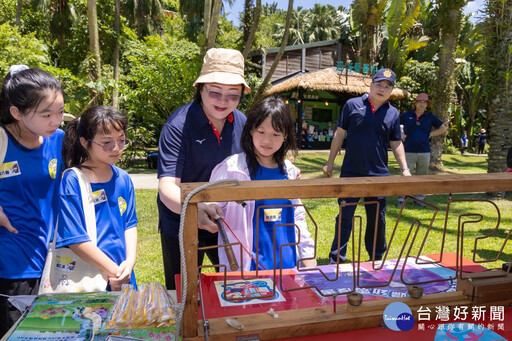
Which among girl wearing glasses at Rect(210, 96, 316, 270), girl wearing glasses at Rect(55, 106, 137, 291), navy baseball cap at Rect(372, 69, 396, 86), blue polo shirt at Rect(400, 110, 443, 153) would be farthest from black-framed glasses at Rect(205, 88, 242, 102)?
blue polo shirt at Rect(400, 110, 443, 153)

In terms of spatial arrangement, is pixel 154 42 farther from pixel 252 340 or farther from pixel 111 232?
pixel 252 340

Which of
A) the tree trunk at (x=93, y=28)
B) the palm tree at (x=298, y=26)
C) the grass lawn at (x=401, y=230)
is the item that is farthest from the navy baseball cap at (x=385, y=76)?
the palm tree at (x=298, y=26)

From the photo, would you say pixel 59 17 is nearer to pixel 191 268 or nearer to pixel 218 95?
pixel 218 95

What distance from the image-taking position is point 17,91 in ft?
6.08

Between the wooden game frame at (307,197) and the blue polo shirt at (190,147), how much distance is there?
97cm

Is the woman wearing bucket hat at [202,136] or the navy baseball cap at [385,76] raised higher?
the navy baseball cap at [385,76]

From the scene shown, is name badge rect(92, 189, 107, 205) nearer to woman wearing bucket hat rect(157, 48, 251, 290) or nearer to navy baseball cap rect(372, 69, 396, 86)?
woman wearing bucket hat rect(157, 48, 251, 290)

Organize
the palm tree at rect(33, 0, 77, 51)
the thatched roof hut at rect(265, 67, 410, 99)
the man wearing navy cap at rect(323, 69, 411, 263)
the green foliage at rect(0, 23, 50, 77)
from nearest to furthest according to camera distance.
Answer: the man wearing navy cap at rect(323, 69, 411, 263) → the green foliage at rect(0, 23, 50, 77) → the thatched roof hut at rect(265, 67, 410, 99) → the palm tree at rect(33, 0, 77, 51)

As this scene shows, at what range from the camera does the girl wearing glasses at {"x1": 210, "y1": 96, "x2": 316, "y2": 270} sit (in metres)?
2.04

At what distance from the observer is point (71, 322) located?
1268 millimetres

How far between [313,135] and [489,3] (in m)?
12.3

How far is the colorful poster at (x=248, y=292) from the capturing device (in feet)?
4.81

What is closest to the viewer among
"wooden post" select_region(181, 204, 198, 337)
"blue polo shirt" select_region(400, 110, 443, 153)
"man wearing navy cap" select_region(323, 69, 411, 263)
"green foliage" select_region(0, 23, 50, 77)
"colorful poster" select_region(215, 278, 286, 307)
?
"wooden post" select_region(181, 204, 198, 337)

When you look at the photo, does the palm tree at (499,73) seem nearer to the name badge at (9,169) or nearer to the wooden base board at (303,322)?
the wooden base board at (303,322)
